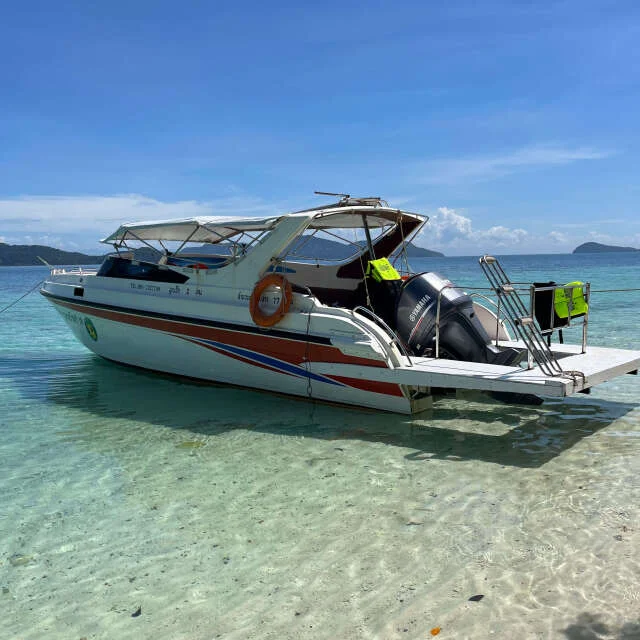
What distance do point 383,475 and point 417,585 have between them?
1.85 m

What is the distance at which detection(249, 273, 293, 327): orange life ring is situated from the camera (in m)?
7.77

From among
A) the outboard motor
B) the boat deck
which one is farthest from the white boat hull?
the outboard motor

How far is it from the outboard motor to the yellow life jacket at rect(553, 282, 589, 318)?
881mm

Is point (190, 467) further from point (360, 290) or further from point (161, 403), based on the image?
point (360, 290)

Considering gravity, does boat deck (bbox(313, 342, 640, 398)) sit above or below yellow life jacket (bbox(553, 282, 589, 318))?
below

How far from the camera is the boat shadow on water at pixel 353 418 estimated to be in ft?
20.7

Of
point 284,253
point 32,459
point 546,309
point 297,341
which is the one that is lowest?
point 32,459

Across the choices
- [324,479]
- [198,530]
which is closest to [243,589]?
[198,530]

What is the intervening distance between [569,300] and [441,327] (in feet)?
4.88

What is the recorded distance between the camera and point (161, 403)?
849cm

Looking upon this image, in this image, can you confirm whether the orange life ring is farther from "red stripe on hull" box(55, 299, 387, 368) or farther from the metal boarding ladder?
the metal boarding ladder

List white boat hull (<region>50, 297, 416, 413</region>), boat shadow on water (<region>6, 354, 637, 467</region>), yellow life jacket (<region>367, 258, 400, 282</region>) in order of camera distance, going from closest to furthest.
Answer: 1. boat shadow on water (<region>6, 354, 637, 467</region>)
2. white boat hull (<region>50, 297, 416, 413</region>)
3. yellow life jacket (<region>367, 258, 400, 282</region>)

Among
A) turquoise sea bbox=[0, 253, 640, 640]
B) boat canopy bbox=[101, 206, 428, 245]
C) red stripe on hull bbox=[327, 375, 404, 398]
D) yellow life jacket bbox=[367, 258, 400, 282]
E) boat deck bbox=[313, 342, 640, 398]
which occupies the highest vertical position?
boat canopy bbox=[101, 206, 428, 245]

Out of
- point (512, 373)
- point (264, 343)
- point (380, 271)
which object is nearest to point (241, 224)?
point (264, 343)
